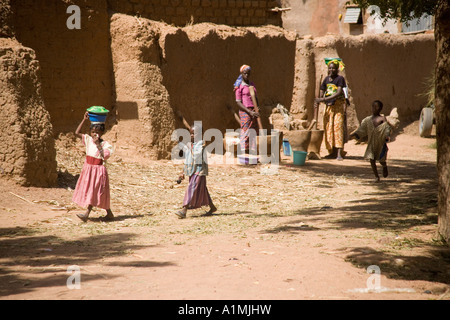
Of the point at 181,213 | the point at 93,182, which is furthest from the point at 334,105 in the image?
the point at 93,182

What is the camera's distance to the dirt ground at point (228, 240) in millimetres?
4492

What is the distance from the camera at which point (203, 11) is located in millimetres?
12953

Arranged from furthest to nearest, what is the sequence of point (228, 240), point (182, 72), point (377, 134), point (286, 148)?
point (286, 148)
point (182, 72)
point (377, 134)
point (228, 240)

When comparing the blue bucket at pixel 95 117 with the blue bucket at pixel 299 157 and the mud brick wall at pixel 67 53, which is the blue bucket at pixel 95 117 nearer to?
the mud brick wall at pixel 67 53

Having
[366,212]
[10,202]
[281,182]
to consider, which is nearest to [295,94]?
[281,182]

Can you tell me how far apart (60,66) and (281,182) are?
14.3ft

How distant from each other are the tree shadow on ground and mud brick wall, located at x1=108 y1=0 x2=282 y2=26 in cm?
627

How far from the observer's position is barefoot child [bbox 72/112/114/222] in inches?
279

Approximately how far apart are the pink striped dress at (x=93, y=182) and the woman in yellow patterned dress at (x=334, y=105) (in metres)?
6.89

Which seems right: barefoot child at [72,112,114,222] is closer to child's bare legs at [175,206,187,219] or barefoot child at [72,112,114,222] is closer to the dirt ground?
the dirt ground

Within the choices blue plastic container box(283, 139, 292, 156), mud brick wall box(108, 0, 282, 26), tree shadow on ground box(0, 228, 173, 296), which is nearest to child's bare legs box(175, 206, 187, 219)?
tree shadow on ground box(0, 228, 173, 296)

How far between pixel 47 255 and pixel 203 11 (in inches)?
340

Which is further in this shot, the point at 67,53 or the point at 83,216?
the point at 67,53

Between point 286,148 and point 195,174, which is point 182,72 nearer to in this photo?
Result: point 286,148
